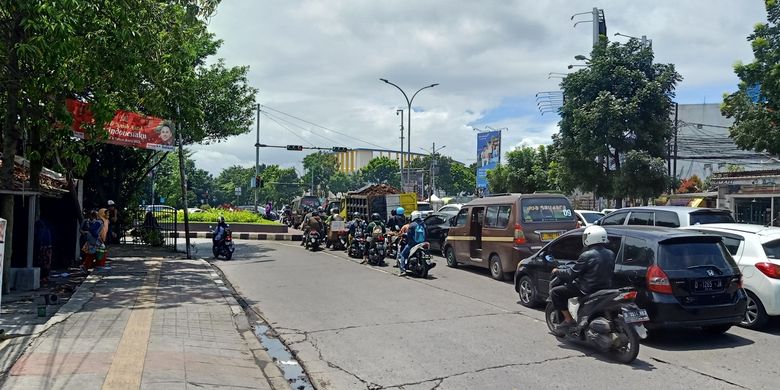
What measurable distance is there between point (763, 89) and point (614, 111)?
235 inches

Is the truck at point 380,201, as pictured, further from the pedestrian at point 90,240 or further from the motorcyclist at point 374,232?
the pedestrian at point 90,240

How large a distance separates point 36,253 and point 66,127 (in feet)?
12.9

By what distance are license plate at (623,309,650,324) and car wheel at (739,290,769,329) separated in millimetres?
2560

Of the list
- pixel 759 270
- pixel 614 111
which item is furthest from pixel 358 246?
pixel 759 270

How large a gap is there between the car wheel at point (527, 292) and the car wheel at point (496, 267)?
2940 millimetres

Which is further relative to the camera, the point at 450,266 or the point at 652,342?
the point at 450,266

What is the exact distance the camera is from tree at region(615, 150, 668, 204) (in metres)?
21.4

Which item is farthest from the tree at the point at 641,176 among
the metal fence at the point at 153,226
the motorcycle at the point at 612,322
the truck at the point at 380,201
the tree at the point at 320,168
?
the tree at the point at 320,168

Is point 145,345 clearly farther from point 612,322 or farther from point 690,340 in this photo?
point 690,340

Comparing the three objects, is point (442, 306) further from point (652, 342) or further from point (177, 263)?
point (177, 263)

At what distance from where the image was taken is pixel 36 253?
12.3 metres

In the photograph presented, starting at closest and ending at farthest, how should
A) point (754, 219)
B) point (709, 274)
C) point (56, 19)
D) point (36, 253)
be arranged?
1. point (709, 274)
2. point (56, 19)
3. point (36, 253)
4. point (754, 219)

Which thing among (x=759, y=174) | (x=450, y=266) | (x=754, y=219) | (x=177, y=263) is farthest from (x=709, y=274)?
(x=759, y=174)

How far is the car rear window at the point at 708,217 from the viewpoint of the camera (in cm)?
1123
